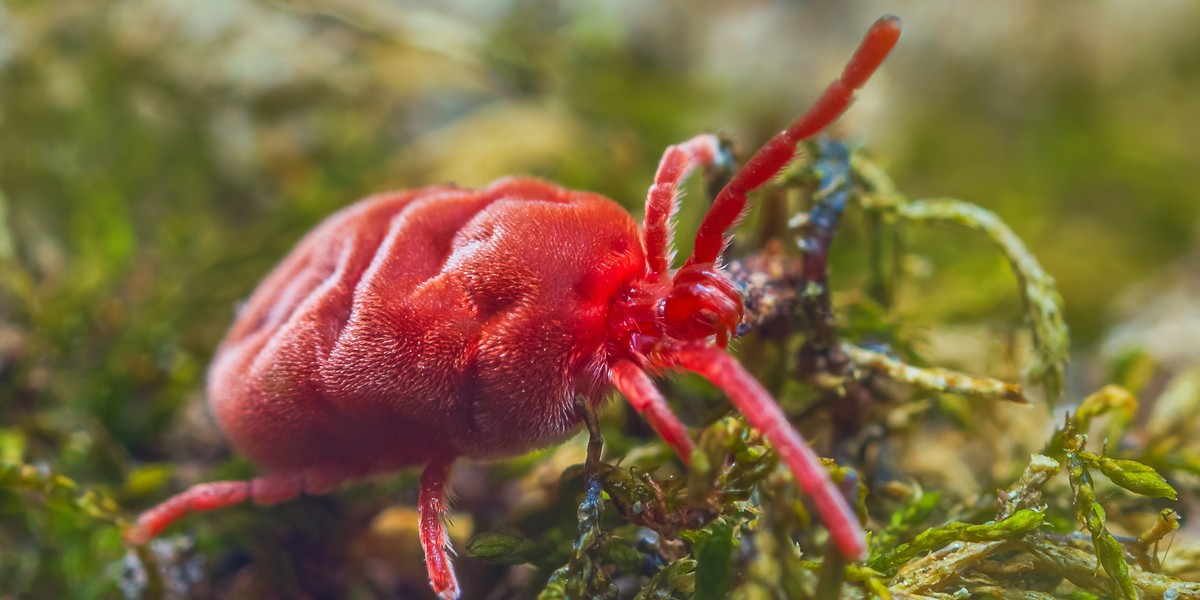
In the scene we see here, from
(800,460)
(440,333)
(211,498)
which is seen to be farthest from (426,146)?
(800,460)

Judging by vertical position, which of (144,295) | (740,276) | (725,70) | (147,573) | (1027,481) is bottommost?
(147,573)

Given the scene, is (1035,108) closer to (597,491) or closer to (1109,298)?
(1109,298)

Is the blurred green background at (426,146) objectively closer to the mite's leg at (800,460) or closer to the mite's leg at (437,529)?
the mite's leg at (437,529)

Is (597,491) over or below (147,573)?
over

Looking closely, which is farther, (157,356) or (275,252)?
(275,252)

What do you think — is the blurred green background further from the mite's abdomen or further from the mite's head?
the mite's head

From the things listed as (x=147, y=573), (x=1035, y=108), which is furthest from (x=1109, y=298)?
(x=147, y=573)
